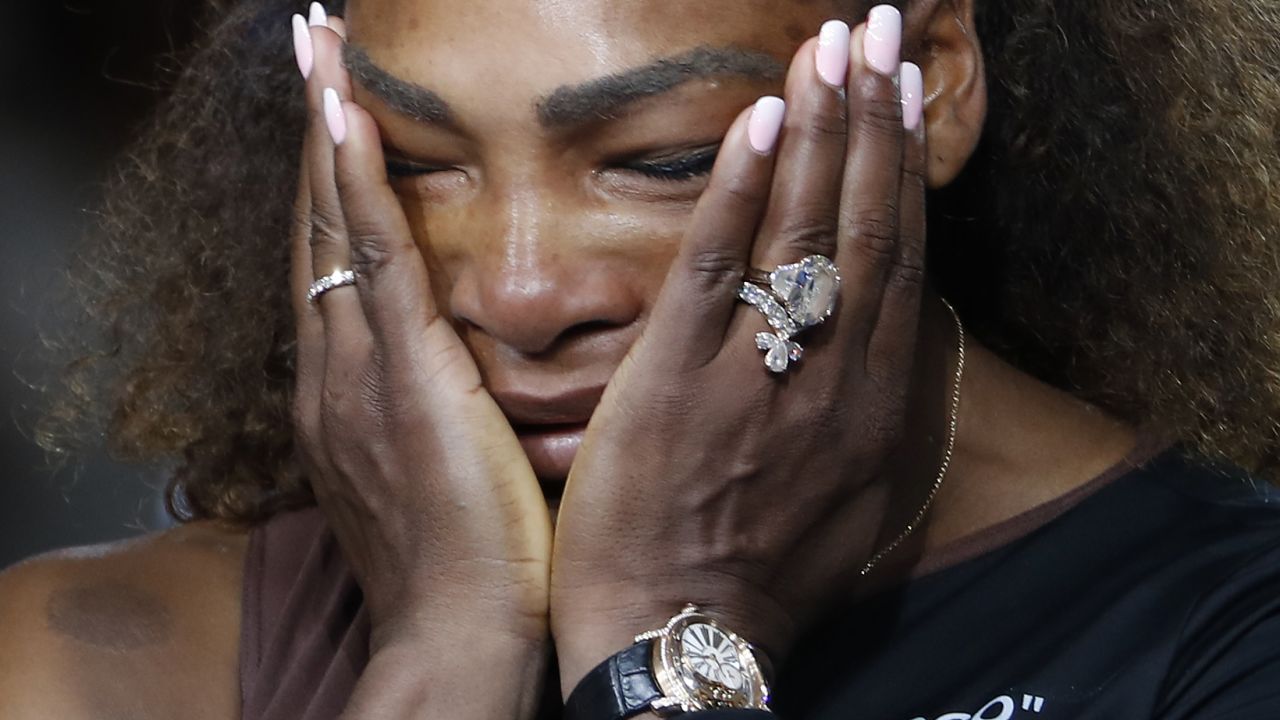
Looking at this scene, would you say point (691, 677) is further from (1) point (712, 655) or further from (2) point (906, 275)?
(2) point (906, 275)

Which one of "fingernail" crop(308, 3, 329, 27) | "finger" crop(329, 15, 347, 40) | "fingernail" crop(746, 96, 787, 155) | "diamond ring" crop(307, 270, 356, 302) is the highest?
"fingernail" crop(308, 3, 329, 27)

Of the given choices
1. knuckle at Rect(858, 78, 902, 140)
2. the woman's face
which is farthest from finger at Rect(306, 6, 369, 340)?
knuckle at Rect(858, 78, 902, 140)

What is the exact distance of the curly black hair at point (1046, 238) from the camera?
6.49ft

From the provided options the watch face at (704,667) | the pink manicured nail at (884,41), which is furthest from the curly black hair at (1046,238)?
the watch face at (704,667)

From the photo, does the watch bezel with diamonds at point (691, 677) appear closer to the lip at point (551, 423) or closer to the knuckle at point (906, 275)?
the lip at point (551, 423)

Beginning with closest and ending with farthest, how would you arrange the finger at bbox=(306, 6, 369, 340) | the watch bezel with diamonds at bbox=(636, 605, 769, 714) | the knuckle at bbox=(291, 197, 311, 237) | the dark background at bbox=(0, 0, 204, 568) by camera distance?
the watch bezel with diamonds at bbox=(636, 605, 769, 714)
the finger at bbox=(306, 6, 369, 340)
the knuckle at bbox=(291, 197, 311, 237)
the dark background at bbox=(0, 0, 204, 568)

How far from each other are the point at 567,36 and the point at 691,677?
0.60 m

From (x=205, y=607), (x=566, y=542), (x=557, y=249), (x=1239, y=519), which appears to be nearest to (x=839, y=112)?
(x=557, y=249)

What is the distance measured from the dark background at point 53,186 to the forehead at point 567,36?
1.93m

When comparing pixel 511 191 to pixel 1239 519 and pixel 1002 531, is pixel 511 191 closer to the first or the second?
pixel 1002 531

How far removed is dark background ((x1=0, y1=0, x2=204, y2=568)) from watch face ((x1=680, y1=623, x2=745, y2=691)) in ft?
6.59

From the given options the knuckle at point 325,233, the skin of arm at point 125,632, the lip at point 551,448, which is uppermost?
the knuckle at point 325,233

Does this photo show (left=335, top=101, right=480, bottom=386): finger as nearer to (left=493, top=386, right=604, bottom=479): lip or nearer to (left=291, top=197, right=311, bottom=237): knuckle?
(left=493, top=386, right=604, bottom=479): lip

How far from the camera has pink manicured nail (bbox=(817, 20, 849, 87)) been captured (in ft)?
5.22
